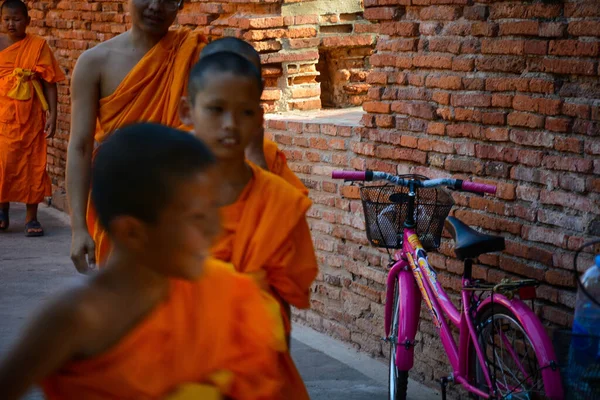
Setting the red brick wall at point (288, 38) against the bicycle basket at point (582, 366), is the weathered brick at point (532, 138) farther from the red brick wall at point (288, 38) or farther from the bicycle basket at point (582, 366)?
the red brick wall at point (288, 38)

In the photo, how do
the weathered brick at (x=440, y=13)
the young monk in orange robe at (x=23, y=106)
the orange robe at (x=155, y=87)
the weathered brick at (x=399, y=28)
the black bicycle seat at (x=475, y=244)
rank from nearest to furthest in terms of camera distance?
the black bicycle seat at (x=475, y=244) < the orange robe at (x=155, y=87) < the weathered brick at (x=440, y=13) < the weathered brick at (x=399, y=28) < the young monk in orange robe at (x=23, y=106)

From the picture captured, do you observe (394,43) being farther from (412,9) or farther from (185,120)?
(185,120)

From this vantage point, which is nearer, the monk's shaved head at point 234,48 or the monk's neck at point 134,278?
the monk's neck at point 134,278

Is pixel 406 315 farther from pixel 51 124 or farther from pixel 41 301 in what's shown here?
pixel 51 124

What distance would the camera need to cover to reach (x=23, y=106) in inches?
396

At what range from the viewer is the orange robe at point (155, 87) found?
4.86 metres

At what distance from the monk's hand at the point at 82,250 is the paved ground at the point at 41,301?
1.52 metres

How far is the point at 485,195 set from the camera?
516cm

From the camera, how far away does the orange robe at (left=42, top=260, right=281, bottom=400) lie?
7.09 ft

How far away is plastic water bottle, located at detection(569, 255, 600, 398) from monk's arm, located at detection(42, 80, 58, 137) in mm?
7024

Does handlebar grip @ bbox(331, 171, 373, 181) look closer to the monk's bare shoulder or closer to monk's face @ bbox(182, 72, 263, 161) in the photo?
monk's face @ bbox(182, 72, 263, 161)

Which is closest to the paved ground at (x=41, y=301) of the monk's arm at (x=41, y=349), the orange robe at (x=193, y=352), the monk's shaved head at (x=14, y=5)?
the monk's shaved head at (x=14, y=5)

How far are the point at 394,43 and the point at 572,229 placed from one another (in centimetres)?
171

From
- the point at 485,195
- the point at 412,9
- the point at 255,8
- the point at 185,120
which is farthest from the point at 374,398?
the point at 255,8
